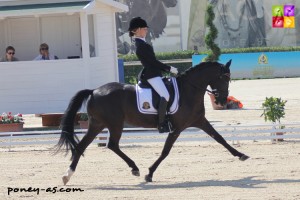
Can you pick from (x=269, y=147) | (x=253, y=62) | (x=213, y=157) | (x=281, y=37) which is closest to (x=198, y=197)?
(x=213, y=157)

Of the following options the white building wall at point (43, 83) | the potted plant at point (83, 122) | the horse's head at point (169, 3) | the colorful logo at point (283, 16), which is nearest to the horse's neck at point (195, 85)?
the potted plant at point (83, 122)

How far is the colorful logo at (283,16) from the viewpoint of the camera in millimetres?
48562

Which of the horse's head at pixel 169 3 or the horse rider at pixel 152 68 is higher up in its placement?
the horse's head at pixel 169 3

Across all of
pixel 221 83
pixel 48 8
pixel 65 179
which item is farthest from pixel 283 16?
pixel 65 179

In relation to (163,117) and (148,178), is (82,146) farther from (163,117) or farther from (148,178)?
(163,117)

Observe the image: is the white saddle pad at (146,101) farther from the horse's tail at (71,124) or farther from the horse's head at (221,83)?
the horse's tail at (71,124)

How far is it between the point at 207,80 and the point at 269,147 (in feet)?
11.2

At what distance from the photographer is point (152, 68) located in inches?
459

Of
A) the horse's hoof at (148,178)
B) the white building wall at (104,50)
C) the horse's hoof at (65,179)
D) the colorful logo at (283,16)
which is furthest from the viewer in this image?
the colorful logo at (283,16)

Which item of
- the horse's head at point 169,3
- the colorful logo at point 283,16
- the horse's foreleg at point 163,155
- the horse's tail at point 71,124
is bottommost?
the horse's foreleg at point 163,155

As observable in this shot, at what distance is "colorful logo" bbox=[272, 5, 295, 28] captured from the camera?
159 ft

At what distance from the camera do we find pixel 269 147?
584 inches

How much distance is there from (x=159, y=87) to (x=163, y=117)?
1.43 feet

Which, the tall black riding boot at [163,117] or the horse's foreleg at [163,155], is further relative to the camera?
the tall black riding boot at [163,117]
